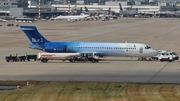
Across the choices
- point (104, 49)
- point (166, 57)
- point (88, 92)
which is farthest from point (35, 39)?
point (88, 92)

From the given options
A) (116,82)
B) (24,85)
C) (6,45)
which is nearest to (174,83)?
(116,82)

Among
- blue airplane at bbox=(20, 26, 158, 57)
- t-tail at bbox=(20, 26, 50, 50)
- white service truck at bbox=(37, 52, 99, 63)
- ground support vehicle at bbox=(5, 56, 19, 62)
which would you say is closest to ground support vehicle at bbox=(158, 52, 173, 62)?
blue airplane at bbox=(20, 26, 158, 57)

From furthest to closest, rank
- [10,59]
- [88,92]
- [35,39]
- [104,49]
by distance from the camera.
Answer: [35,39] → [104,49] → [10,59] → [88,92]

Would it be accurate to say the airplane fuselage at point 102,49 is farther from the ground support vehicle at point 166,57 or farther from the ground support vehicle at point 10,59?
the ground support vehicle at point 10,59

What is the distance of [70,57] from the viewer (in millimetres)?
74500

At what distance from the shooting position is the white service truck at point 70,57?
73919mm

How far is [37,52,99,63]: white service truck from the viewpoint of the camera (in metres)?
73.9

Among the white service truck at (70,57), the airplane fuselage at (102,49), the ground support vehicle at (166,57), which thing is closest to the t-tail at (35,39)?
the airplane fuselage at (102,49)

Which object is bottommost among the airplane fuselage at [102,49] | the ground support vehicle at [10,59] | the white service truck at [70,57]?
the ground support vehicle at [10,59]

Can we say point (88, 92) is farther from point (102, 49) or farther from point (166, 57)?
point (166, 57)

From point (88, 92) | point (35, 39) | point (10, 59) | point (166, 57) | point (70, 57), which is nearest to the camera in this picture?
point (88, 92)

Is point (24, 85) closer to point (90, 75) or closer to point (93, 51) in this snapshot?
point (90, 75)

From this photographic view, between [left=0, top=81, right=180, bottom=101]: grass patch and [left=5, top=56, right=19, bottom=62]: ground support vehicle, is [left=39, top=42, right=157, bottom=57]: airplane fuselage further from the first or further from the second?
[left=0, top=81, right=180, bottom=101]: grass patch

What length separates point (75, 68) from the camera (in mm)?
67500
